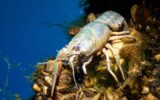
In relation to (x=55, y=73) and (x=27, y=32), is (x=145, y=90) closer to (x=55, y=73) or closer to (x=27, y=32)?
(x=55, y=73)

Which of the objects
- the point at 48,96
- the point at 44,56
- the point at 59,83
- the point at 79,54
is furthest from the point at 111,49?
the point at 44,56

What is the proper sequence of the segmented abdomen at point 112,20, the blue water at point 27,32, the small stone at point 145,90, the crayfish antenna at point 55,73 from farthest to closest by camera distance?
1. the blue water at point 27,32
2. the segmented abdomen at point 112,20
3. the crayfish antenna at point 55,73
4. the small stone at point 145,90

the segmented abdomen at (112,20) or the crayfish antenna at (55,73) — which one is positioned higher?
the segmented abdomen at (112,20)

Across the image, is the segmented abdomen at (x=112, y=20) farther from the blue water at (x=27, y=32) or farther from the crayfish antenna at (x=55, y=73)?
the crayfish antenna at (x=55, y=73)

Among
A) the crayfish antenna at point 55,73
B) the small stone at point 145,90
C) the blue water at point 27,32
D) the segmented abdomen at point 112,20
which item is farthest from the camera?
the blue water at point 27,32

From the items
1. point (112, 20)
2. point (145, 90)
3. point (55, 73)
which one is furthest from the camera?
point (112, 20)

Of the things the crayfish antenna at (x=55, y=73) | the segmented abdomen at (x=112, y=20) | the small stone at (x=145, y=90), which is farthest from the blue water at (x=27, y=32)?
the small stone at (x=145, y=90)

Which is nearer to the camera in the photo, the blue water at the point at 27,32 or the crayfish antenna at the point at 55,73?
the crayfish antenna at the point at 55,73

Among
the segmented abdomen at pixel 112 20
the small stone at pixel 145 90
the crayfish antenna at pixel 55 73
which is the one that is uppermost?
the segmented abdomen at pixel 112 20

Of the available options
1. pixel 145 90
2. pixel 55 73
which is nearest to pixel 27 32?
pixel 55 73
